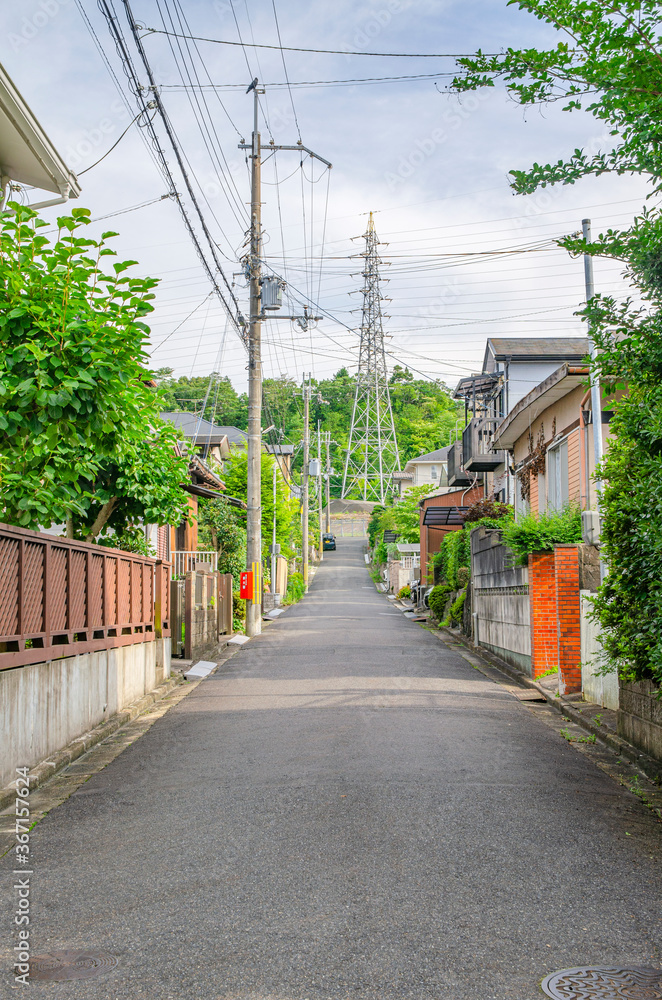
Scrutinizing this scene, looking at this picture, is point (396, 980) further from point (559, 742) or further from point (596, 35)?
point (559, 742)

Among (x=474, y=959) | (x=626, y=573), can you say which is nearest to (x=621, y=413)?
(x=626, y=573)

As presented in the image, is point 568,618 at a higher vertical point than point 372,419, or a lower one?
lower

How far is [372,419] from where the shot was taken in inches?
3583

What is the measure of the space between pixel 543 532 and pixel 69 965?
490 inches

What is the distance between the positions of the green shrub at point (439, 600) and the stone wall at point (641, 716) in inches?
823

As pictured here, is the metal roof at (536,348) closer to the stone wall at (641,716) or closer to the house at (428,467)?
the stone wall at (641,716)

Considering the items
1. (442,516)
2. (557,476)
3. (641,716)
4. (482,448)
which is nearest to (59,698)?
(641,716)

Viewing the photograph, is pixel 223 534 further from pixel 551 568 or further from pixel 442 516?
pixel 551 568

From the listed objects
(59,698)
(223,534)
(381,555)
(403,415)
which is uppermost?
(403,415)

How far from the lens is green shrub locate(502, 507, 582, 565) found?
1509 centimetres

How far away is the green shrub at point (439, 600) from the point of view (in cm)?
3053

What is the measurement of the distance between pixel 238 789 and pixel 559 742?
419cm

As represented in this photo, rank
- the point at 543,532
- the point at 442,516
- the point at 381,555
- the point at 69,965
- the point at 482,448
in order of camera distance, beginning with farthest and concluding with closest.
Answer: the point at 381,555
the point at 442,516
the point at 482,448
the point at 543,532
the point at 69,965

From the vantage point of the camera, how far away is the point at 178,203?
15.4 meters
